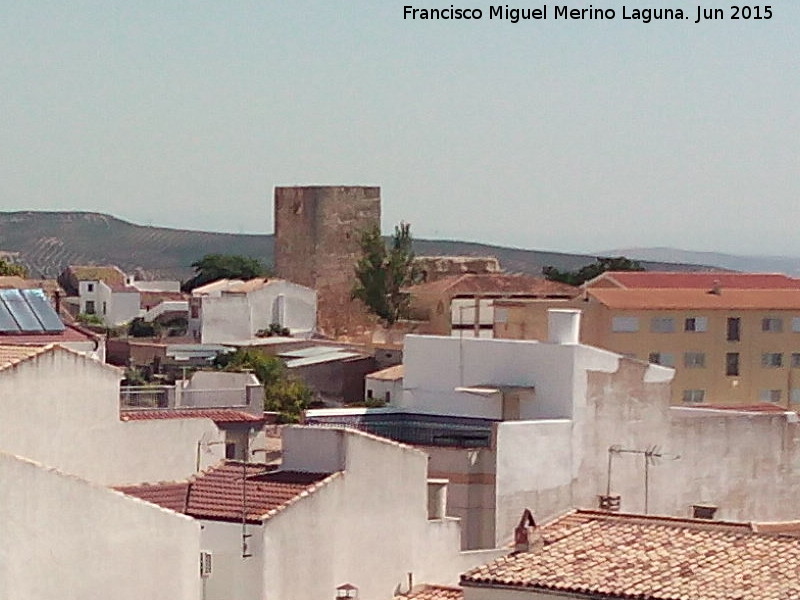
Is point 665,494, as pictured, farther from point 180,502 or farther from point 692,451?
point 180,502

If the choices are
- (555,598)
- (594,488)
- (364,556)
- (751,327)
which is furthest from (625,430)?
(751,327)

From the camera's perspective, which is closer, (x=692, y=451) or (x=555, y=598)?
(x=555, y=598)

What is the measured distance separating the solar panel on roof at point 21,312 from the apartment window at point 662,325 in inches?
1156

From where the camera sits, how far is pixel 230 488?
78.5 feet

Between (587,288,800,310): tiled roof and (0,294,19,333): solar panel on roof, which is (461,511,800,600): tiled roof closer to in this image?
(0,294,19,333): solar panel on roof

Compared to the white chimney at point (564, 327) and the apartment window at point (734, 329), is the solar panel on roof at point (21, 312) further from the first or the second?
the apartment window at point (734, 329)

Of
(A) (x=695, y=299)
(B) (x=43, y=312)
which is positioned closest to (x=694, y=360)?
(A) (x=695, y=299)

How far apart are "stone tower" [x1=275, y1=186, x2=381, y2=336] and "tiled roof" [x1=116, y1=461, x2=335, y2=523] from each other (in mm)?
60500

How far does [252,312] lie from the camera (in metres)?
80.2

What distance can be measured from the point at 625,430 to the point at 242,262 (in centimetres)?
8477

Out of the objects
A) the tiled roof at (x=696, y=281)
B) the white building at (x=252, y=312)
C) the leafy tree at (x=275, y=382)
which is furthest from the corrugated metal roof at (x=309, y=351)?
the white building at (x=252, y=312)

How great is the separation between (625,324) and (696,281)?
8.42 m

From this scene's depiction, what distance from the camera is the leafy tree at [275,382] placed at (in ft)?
161

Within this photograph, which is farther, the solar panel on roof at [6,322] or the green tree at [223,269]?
the green tree at [223,269]
